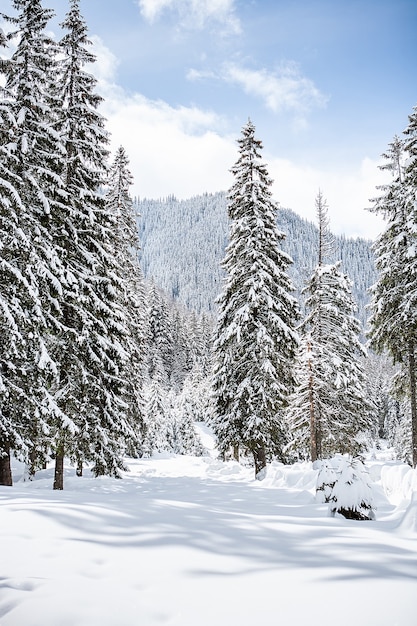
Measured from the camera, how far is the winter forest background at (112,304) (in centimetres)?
1077

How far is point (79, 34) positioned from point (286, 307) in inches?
510

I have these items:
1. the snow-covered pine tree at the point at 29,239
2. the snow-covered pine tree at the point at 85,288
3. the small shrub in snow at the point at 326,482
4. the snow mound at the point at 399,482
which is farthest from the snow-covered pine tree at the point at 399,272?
the snow-covered pine tree at the point at 29,239

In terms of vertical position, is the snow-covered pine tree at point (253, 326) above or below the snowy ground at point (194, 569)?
above

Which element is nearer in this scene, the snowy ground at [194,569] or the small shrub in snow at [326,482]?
the snowy ground at [194,569]

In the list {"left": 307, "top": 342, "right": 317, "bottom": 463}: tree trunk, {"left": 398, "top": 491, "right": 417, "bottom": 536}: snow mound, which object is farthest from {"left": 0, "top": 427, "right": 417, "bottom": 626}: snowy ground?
{"left": 307, "top": 342, "right": 317, "bottom": 463}: tree trunk

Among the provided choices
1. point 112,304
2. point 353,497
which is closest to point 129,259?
point 112,304

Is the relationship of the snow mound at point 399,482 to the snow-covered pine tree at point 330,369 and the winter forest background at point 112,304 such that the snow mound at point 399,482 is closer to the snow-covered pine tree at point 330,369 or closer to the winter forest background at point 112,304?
the winter forest background at point 112,304

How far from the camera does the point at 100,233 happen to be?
1371cm

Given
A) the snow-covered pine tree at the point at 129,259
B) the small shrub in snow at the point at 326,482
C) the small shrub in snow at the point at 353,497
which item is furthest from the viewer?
the snow-covered pine tree at the point at 129,259

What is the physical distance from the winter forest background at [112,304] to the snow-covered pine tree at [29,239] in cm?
5

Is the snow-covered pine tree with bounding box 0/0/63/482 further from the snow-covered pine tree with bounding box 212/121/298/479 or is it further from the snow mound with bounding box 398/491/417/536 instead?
the snow mound with bounding box 398/491/417/536

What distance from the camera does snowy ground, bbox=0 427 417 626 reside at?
268 centimetres

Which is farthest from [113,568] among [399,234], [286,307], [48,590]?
[399,234]

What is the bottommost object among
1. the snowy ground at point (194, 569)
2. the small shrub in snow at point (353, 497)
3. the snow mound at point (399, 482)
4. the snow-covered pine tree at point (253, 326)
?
the snow mound at point (399, 482)
